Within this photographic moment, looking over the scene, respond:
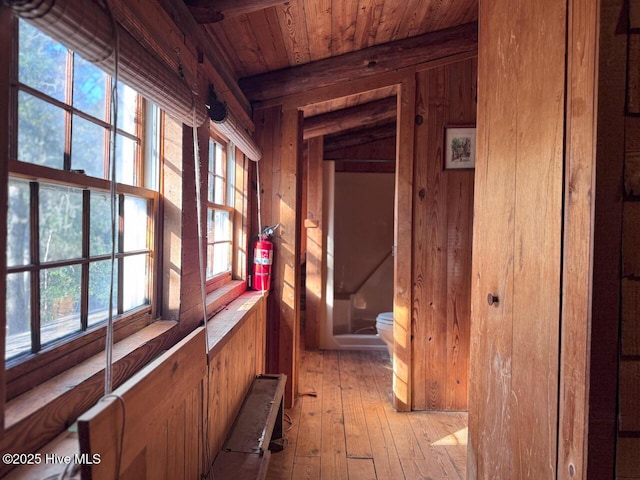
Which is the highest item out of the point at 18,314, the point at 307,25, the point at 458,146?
the point at 307,25

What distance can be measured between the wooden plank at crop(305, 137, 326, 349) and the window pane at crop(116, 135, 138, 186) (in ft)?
10.4

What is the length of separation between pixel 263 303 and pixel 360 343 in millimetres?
2148

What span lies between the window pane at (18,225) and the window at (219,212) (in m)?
1.26

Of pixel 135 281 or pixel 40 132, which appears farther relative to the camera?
pixel 135 281

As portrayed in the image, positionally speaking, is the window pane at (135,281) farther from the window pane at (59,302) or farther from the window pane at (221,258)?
the window pane at (221,258)

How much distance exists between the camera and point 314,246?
450 cm

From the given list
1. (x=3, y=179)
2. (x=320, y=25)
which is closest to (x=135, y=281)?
(x=3, y=179)

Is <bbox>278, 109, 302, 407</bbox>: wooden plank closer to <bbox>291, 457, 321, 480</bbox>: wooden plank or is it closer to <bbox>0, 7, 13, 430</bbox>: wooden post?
<bbox>291, 457, 321, 480</bbox>: wooden plank

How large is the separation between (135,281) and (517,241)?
47.1 inches

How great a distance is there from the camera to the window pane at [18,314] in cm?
84

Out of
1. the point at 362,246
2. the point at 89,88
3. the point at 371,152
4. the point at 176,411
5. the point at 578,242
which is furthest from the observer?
the point at 362,246

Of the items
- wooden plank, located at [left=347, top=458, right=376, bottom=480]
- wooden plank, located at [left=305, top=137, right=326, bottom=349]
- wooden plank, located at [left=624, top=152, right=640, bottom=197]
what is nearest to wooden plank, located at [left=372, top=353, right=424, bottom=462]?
wooden plank, located at [left=347, top=458, right=376, bottom=480]

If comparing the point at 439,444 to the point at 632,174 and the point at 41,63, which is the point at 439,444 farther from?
the point at 41,63

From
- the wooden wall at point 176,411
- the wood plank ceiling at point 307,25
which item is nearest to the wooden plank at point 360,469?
the wooden wall at point 176,411
